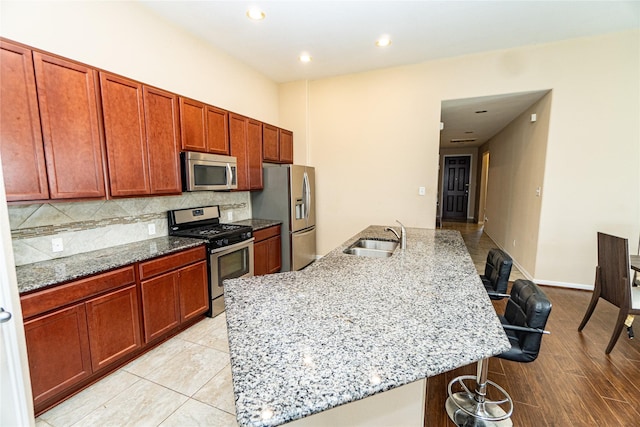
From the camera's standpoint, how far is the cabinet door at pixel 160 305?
2.25 m

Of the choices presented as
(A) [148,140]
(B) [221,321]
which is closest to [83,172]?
(A) [148,140]

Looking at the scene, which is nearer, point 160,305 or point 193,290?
point 160,305

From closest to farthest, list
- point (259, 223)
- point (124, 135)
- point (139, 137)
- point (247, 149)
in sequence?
point (124, 135)
point (139, 137)
point (247, 149)
point (259, 223)

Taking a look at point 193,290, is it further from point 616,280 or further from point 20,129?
point 616,280

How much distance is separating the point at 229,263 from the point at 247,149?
1502 mm

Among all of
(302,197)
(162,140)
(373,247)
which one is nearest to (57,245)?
(162,140)

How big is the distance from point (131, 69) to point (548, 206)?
5050 millimetres

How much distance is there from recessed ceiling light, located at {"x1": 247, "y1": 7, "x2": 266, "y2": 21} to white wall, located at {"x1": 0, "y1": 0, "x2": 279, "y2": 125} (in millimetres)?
862

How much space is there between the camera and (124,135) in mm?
2256

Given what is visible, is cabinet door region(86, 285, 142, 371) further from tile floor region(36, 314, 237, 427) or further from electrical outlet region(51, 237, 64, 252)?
electrical outlet region(51, 237, 64, 252)

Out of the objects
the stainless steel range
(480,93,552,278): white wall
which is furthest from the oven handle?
(480,93,552,278): white wall

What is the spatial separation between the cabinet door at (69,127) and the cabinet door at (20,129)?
4 centimetres

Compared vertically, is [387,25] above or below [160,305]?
above

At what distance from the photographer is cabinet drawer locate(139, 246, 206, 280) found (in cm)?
222
